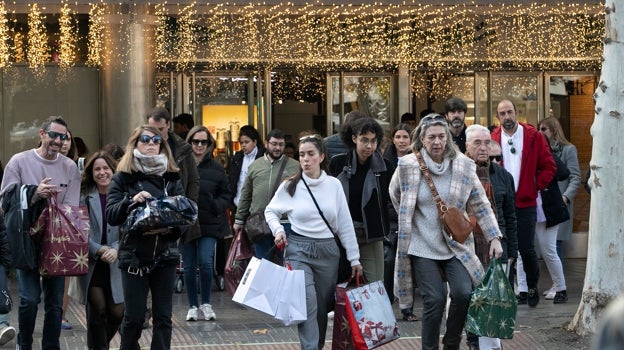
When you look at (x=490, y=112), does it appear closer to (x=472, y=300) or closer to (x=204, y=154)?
(x=204, y=154)

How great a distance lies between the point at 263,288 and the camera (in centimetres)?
694

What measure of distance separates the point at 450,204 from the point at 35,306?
9.33ft

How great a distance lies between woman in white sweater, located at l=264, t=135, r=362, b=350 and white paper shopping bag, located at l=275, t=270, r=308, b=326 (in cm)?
12

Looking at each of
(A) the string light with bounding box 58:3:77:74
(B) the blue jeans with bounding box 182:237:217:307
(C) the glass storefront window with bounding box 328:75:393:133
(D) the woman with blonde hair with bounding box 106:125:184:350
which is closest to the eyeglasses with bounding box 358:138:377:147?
(D) the woman with blonde hair with bounding box 106:125:184:350

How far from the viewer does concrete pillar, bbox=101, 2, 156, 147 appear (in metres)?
12.2

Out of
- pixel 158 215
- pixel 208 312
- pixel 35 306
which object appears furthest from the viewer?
pixel 208 312

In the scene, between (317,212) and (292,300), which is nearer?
(292,300)

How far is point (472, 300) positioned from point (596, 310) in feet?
6.87

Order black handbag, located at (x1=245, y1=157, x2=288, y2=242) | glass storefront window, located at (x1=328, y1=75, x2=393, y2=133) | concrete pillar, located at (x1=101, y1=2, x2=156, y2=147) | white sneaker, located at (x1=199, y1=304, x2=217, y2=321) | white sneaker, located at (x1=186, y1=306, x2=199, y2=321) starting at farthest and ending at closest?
1. glass storefront window, located at (x1=328, y1=75, x2=393, y2=133)
2. concrete pillar, located at (x1=101, y1=2, x2=156, y2=147)
3. white sneaker, located at (x1=199, y1=304, x2=217, y2=321)
4. white sneaker, located at (x1=186, y1=306, x2=199, y2=321)
5. black handbag, located at (x1=245, y1=157, x2=288, y2=242)

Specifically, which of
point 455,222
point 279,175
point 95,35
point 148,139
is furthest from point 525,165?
point 95,35

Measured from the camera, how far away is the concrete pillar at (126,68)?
12.2 metres

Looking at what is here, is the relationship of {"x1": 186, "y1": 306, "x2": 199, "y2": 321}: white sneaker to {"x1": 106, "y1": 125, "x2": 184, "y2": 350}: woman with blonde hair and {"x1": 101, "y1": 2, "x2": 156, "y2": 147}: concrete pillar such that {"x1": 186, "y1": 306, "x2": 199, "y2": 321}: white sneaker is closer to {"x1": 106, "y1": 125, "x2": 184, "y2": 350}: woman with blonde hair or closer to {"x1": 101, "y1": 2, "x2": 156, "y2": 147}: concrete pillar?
{"x1": 106, "y1": 125, "x2": 184, "y2": 350}: woman with blonde hair

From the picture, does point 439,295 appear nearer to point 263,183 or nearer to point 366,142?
point 366,142

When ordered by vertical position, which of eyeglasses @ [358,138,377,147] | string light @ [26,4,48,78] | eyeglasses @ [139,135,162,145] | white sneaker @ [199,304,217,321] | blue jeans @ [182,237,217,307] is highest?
string light @ [26,4,48,78]
